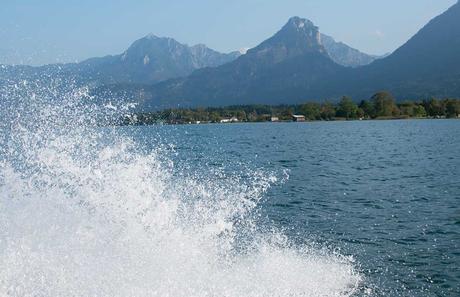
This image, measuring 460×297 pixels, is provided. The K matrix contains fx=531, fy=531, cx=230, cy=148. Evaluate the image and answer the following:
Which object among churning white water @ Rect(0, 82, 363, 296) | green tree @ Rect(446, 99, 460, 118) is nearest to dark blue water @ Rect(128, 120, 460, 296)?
churning white water @ Rect(0, 82, 363, 296)

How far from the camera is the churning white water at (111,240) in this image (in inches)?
464

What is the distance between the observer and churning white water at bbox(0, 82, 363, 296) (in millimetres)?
11797

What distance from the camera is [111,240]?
13.0m

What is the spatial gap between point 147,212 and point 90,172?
7.49ft

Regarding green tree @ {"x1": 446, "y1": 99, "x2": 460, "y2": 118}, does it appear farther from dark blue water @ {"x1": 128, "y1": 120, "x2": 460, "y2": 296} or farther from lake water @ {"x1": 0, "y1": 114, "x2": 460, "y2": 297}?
lake water @ {"x1": 0, "y1": 114, "x2": 460, "y2": 297}

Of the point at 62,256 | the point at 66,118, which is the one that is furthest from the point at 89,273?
the point at 66,118

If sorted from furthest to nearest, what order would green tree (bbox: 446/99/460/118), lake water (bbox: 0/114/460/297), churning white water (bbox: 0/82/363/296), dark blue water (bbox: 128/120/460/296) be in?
green tree (bbox: 446/99/460/118)
dark blue water (bbox: 128/120/460/296)
lake water (bbox: 0/114/460/297)
churning white water (bbox: 0/82/363/296)

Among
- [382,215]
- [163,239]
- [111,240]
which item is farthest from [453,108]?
[111,240]

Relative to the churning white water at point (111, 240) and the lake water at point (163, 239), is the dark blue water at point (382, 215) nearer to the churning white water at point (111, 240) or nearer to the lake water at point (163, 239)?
the lake water at point (163, 239)

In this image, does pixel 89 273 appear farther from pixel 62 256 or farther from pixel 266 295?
pixel 266 295

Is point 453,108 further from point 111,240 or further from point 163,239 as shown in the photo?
point 111,240

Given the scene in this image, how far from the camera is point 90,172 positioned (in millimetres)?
14883

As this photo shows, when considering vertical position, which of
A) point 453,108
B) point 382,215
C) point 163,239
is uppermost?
point 453,108

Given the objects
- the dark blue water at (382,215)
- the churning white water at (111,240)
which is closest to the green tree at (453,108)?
the dark blue water at (382,215)
